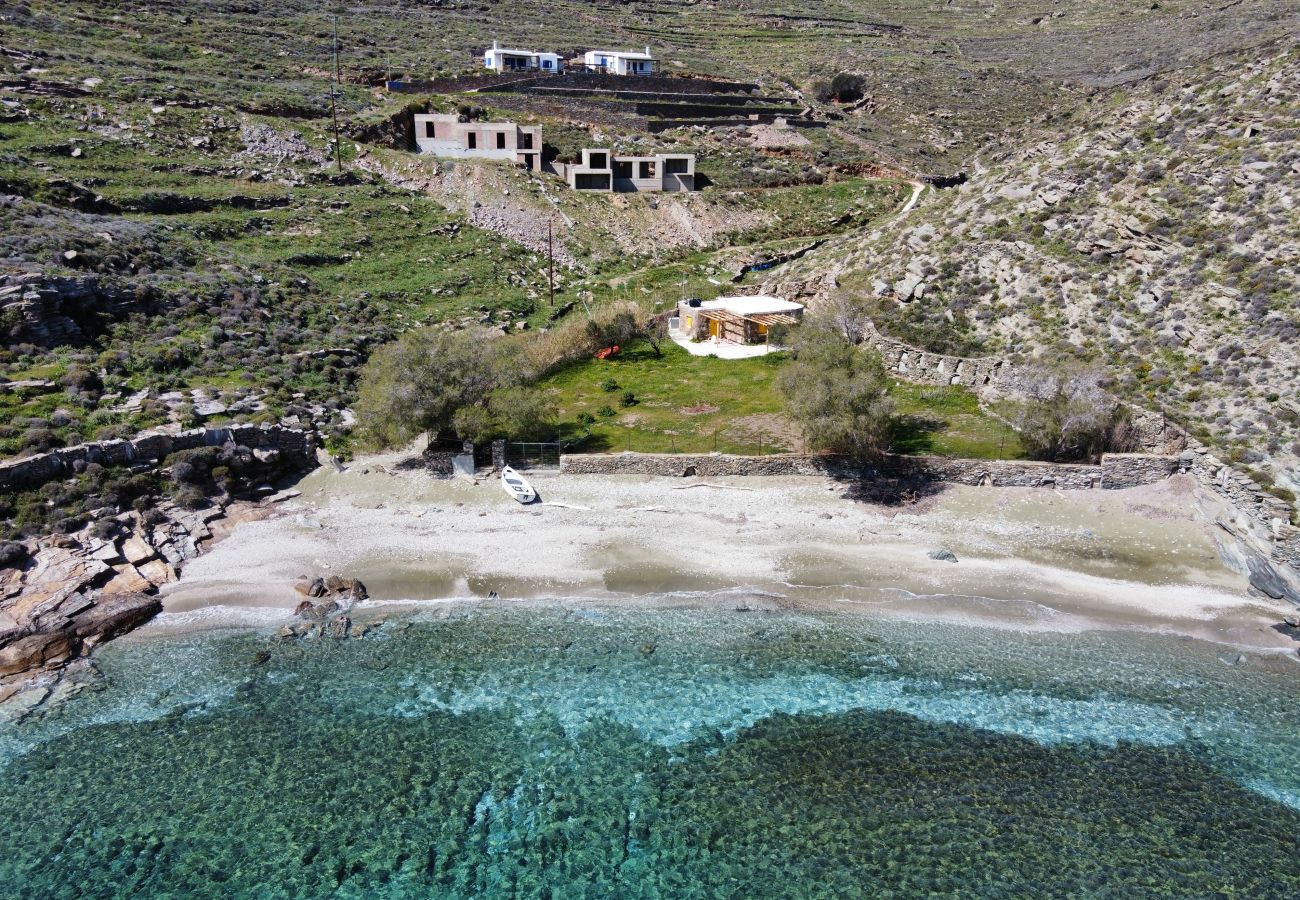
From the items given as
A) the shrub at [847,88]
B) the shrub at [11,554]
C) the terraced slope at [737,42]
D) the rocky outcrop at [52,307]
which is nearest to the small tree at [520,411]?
the shrub at [11,554]

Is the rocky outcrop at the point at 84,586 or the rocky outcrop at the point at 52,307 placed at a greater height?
the rocky outcrop at the point at 52,307

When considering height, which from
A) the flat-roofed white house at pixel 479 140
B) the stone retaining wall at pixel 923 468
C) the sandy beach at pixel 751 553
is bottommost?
the sandy beach at pixel 751 553

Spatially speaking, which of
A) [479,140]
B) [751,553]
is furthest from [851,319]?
[479,140]

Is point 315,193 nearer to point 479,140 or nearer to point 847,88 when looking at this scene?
point 479,140

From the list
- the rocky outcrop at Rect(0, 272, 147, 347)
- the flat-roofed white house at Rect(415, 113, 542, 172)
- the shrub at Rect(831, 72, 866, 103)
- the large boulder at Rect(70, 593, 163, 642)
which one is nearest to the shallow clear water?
the large boulder at Rect(70, 593, 163, 642)

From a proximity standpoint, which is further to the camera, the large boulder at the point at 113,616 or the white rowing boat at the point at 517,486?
the white rowing boat at the point at 517,486

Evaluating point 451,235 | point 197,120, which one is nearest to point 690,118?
point 451,235

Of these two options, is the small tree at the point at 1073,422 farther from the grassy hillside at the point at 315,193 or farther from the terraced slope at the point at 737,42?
the terraced slope at the point at 737,42
